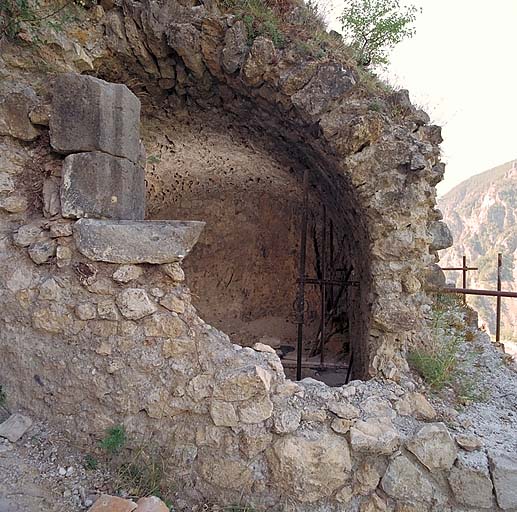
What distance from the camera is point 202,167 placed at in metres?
4.84

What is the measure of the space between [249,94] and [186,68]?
528 millimetres

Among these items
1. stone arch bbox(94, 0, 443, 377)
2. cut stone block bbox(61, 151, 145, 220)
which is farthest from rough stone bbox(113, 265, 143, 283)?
stone arch bbox(94, 0, 443, 377)

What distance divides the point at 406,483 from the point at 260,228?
442 cm

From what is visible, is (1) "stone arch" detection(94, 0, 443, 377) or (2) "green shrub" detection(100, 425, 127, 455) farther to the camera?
(1) "stone arch" detection(94, 0, 443, 377)

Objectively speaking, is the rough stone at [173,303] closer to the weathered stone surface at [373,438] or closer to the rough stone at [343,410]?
the rough stone at [343,410]

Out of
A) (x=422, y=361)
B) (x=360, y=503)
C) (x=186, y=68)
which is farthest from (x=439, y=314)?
(x=186, y=68)

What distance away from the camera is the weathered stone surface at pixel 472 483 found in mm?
1926

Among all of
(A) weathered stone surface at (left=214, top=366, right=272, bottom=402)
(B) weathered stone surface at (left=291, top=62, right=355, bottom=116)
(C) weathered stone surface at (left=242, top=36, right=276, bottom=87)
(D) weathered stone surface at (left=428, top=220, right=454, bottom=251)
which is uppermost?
(C) weathered stone surface at (left=242, top=36, right=276, bottom=87)

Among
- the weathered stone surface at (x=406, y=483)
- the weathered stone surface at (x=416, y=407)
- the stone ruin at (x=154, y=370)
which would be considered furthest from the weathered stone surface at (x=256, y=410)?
the weathered stone surface at (x=416, y=407)

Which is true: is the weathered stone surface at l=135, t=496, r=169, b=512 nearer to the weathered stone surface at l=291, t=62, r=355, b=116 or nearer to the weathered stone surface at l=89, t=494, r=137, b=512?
the weathered stone surface at l=89, t=494, r=137, b=512

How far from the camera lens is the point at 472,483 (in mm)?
1938

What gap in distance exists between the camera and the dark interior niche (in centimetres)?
362

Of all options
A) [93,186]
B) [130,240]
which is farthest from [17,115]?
[130,240]

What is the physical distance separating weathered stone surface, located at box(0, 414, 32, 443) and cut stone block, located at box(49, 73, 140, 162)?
1404 mm
